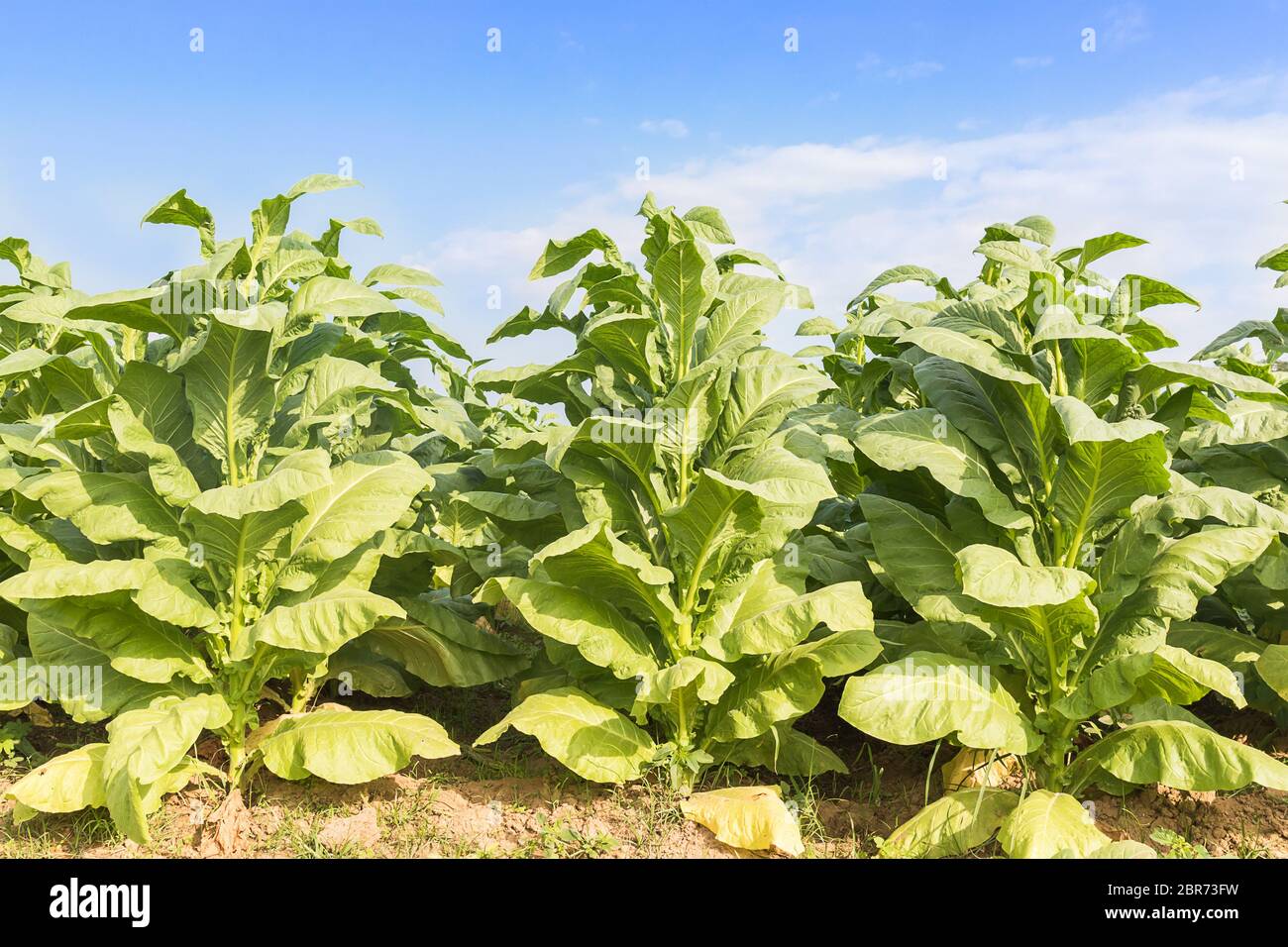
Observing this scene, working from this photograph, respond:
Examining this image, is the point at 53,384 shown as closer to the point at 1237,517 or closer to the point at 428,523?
the point at 428,523

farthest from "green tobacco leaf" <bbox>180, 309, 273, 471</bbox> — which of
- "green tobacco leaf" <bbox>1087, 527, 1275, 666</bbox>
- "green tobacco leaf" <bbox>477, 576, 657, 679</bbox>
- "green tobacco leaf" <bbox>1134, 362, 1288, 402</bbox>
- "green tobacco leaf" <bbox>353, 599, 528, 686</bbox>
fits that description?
"green tobacco leaf" <bbox>1087, 527, 1275, 666</bbox>

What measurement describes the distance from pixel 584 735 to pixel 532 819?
0.42 metres

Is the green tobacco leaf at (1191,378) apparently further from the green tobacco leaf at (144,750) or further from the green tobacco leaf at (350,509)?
the green tobacco leaf at (144,750)

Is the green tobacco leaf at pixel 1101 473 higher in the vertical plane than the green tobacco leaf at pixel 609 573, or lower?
higher

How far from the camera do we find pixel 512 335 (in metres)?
4.77

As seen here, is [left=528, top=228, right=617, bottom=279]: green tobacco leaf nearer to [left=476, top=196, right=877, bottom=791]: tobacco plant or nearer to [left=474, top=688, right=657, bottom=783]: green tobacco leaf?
[left=476, top=196, right=877, bottom=791]: tobacco plant

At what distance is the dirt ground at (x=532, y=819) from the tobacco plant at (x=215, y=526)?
21 centimetres

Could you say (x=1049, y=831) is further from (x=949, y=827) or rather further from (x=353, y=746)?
(x=353, y=746)

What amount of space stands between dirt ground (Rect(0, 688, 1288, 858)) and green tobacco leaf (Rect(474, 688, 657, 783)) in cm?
23

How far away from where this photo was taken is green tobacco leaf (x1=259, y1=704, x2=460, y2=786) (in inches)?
155

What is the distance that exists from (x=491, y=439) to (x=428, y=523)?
1019mm

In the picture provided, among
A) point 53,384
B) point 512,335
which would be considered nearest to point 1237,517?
point 512,335

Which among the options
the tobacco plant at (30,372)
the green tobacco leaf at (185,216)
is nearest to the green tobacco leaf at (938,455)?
the green tobacco leaf at (185,216)

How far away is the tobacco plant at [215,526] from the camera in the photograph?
12.7 ft
